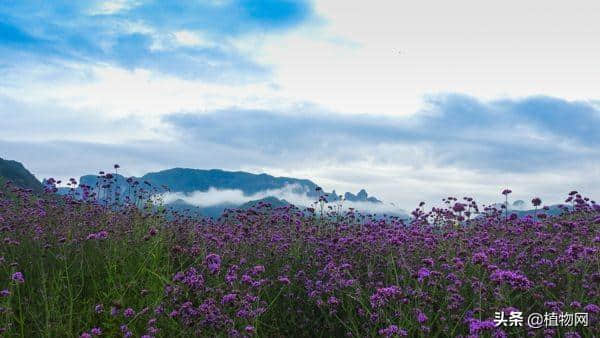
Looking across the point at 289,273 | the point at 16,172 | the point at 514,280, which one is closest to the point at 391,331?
the point at 514,280

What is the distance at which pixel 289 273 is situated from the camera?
7574 mm

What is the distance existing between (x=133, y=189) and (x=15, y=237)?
3838 mm

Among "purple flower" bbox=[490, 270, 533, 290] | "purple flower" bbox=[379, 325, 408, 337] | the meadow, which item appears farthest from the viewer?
the meadow

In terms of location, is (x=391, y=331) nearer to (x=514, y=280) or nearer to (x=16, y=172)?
(x=514, y=280)

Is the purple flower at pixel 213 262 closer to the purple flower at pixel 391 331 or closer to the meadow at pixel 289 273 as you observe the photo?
the meadow at pixel 289 273

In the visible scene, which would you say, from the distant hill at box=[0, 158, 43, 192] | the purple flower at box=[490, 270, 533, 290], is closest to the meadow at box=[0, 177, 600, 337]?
the purple flower at box=[490, 270, 533, 290]

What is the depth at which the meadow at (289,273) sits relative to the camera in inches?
209

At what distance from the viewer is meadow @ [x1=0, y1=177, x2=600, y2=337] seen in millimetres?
5320

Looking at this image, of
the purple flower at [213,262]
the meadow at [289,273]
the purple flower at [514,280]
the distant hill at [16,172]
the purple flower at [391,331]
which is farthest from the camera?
the distant hill at [16,172]

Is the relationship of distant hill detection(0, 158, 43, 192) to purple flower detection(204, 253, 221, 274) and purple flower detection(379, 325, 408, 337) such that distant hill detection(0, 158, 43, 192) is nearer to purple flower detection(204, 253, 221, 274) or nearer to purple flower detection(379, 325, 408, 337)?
purple flower detection(204, 253, 221, 274)

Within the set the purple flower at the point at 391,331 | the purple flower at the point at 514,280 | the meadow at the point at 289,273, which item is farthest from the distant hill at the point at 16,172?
the purple flower at the point at 514,280

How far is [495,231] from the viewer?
9367 millimetres

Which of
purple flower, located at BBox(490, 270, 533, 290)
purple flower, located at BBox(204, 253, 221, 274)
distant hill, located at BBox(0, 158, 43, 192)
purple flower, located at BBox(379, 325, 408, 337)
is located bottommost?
purple flower, located at BBox(379, 325, 408, 337)

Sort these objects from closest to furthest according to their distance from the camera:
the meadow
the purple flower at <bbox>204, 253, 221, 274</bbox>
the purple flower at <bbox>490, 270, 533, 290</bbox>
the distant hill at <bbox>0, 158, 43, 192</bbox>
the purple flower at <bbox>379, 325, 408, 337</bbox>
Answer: the purple flower at <bbox>379, 325, 408, 337</bbox>
the purple flower at <bbox>490, 270, 533, 290</bbox>
the meadow
the purple flower at <bbox>204, 253, 221, 274</bbox>
the distant hill at <bbox>0, 158, 43, 192</bbox>
